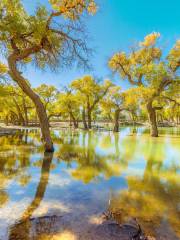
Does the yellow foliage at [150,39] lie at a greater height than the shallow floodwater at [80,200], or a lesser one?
greater

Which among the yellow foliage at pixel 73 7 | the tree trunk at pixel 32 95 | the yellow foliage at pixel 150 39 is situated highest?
the yellow foliage at pixel 150 39

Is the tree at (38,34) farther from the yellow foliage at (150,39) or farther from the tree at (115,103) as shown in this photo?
the tree at (115,103)

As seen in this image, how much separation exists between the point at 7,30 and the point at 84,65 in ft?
15.0

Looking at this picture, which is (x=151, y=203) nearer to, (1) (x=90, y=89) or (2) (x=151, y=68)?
(2) (x=151, y=68)

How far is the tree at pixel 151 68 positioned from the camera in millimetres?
20845

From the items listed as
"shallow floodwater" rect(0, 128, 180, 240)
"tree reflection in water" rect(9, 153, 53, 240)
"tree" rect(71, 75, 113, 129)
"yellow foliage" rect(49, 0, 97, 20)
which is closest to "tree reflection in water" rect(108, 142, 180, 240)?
"shallow floodwater" rect(0, 128, 180, 240)

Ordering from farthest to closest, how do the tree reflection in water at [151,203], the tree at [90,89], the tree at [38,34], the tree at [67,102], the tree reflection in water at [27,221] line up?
the tree at [67,102], the tree at [90,89], the tree at [38,34], the tree reflection in water at [151,203], the tree reflection in water at [27,221]

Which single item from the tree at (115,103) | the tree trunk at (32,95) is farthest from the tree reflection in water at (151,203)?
the tree at (115,103)

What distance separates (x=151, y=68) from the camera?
2072 cm

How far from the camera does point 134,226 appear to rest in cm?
301

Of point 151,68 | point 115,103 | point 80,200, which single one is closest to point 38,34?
point 80,200

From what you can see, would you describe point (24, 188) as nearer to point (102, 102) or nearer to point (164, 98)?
point (164, 98)

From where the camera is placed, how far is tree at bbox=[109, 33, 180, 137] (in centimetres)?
2085

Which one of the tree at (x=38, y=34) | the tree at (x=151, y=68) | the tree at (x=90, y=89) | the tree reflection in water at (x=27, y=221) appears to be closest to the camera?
the tree reflection in water at (x=27, y=221)
